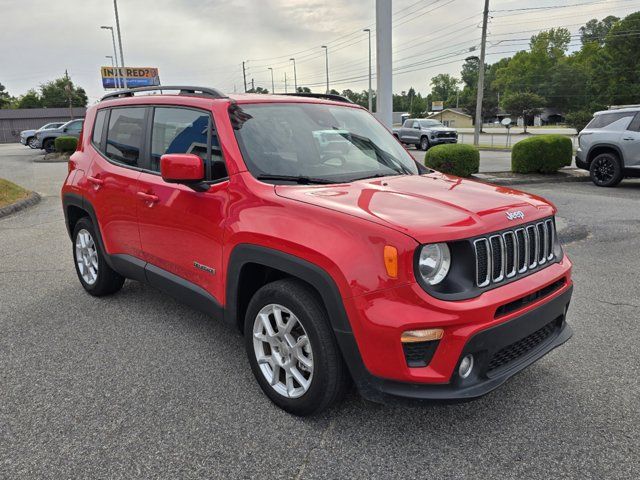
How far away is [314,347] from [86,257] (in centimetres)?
326

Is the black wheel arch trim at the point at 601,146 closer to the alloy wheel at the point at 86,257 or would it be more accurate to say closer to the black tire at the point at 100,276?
the black tire at the point at 100,276

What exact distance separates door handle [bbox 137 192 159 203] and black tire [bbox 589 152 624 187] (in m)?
11.4

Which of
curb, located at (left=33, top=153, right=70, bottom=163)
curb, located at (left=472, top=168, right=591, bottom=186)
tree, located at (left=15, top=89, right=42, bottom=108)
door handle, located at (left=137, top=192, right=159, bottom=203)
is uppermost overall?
tree, located at (left=15, top=89, right=42, bottom=108)

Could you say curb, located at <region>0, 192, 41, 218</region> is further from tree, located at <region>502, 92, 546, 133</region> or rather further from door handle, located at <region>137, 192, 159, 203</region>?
tree, located at <region>502, 92, 546, 133</region>

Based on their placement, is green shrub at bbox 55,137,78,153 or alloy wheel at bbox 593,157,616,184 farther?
green shrub at bbox 55,137,78,153

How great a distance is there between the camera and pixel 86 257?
490cm

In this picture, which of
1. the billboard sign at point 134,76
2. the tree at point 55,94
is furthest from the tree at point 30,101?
the billboard sign at point 134,76

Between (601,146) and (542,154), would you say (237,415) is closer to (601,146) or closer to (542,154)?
(601,146)

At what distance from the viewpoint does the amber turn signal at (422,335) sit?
2271mm

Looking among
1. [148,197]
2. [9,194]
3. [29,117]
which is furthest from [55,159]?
[29,117]

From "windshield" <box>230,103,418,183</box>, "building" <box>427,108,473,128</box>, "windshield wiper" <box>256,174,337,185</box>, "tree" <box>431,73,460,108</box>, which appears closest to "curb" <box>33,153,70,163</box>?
"windshield" <box>230,103,418,183</box>

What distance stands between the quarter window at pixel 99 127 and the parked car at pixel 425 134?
78.6ft

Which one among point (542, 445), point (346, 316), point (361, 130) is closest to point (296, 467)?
point (346, 316)

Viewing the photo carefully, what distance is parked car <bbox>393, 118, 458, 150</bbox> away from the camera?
2733 cm
